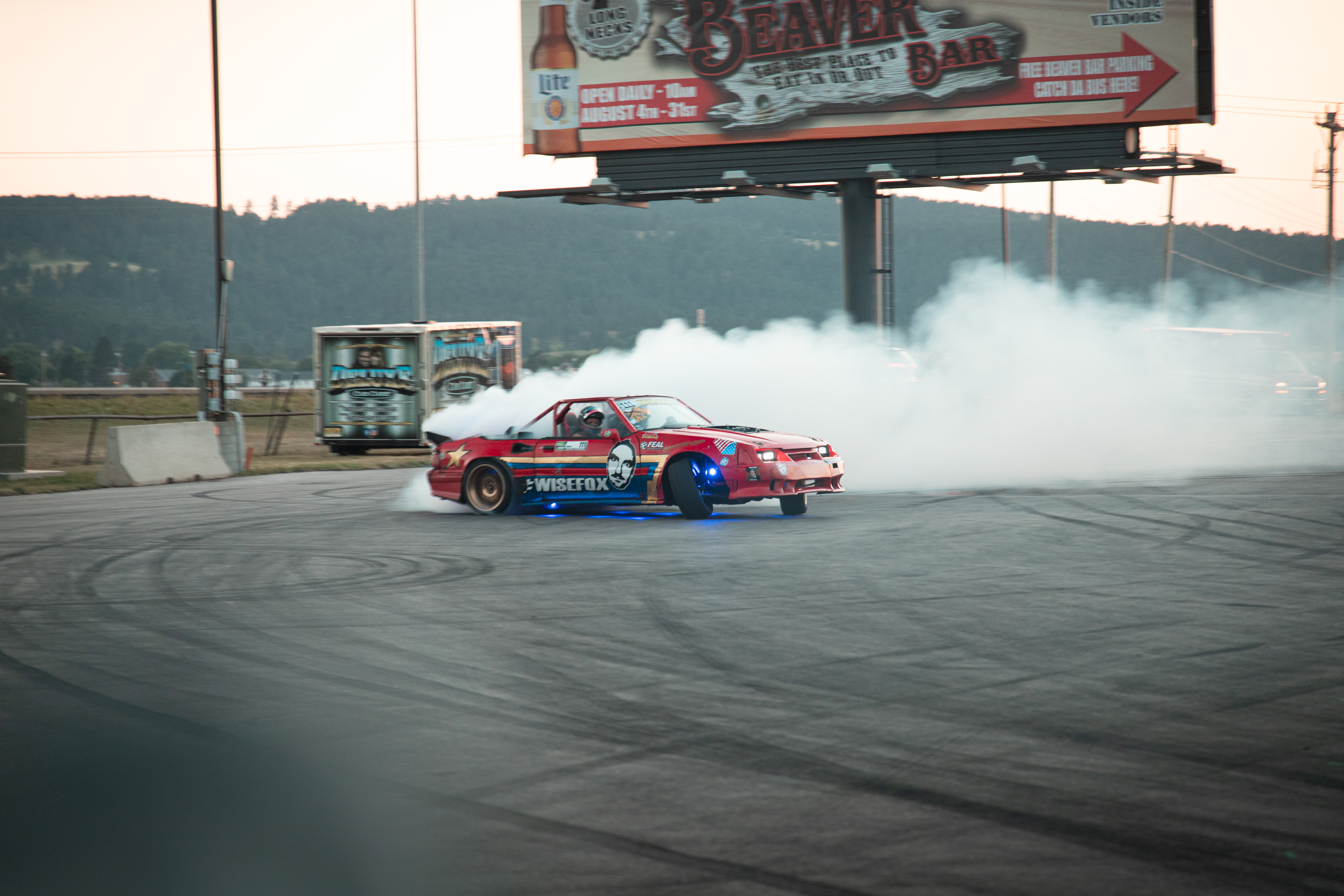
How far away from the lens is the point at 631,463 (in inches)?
581

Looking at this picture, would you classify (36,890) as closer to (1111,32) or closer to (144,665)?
(144,665)

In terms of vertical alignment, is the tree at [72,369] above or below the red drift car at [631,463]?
above

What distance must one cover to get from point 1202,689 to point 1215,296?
140058mm

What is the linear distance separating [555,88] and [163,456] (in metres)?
11.7

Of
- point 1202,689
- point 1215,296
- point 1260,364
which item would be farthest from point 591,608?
point 1215,296

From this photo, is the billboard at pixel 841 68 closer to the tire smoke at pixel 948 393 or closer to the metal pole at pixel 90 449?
the tire smoke at pixel 948 393

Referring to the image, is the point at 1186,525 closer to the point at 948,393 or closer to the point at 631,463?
the point at 631,463

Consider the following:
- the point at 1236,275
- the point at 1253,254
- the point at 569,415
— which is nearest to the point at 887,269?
the point at 569,415

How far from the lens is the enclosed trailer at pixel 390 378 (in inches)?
1154

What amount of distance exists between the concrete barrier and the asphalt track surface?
9249 millimetres

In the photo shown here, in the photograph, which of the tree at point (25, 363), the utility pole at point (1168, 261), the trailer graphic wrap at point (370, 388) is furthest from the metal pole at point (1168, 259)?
the tree at point (25, 363)

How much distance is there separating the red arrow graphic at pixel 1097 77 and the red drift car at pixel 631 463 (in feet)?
42.0

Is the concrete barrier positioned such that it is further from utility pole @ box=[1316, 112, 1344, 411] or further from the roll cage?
utility pole @ box=[1316, 112, 1344, 411]

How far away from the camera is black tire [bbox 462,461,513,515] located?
1589 centimetres
